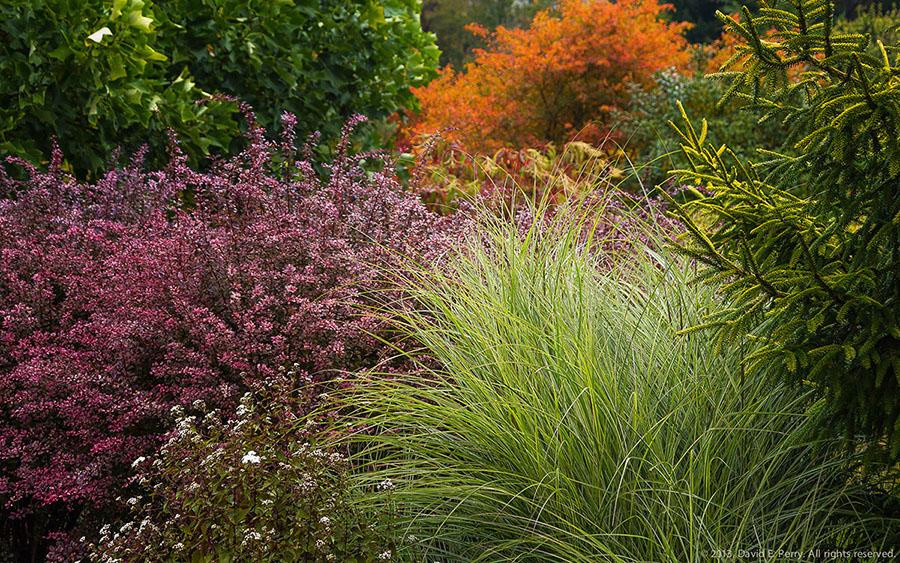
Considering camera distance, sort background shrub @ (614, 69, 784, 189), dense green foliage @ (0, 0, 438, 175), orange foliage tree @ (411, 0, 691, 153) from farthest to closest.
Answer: orange foliage tree @ (411, 0, 691, 153), background shrub @ (614, 69, 784, 189), dense green foliage @ (0, 0, 438, 175)

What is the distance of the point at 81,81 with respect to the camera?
480 cm

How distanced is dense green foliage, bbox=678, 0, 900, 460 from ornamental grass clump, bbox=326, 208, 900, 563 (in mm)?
219

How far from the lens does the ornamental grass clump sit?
2.61m

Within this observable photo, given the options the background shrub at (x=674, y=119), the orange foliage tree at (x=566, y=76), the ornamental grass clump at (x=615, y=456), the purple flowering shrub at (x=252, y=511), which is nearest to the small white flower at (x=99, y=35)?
the ornamental grass clump at (x=615, y=456)

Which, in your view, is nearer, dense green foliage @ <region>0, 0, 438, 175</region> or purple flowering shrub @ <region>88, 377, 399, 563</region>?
purple flowering shrub @ <region>88, 377, 399, 563</region>

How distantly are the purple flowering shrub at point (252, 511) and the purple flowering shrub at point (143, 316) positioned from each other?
499 mm

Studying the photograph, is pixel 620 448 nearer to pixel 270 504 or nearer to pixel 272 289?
pixel 270 504

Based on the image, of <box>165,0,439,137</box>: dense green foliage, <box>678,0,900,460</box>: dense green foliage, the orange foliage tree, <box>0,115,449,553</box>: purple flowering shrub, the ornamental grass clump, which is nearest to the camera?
<box>678,0,900,460</box>: dense green foliage

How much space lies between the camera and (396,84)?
7047mm

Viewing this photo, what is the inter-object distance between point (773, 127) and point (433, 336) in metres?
7.06

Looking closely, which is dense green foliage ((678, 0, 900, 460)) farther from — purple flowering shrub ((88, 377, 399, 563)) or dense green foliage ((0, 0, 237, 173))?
dense green foliage ((0, 0, 237, 173))

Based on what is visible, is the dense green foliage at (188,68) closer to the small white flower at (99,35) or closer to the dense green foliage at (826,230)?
the small white flower at (99,35)

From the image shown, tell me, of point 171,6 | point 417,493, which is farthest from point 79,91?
point 417,493

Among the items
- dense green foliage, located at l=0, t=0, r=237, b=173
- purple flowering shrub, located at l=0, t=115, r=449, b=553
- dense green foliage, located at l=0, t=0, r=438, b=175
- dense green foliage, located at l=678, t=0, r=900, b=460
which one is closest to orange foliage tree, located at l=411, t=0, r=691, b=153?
dense green foliage, located at l=0, t=0, r=438, b=175
